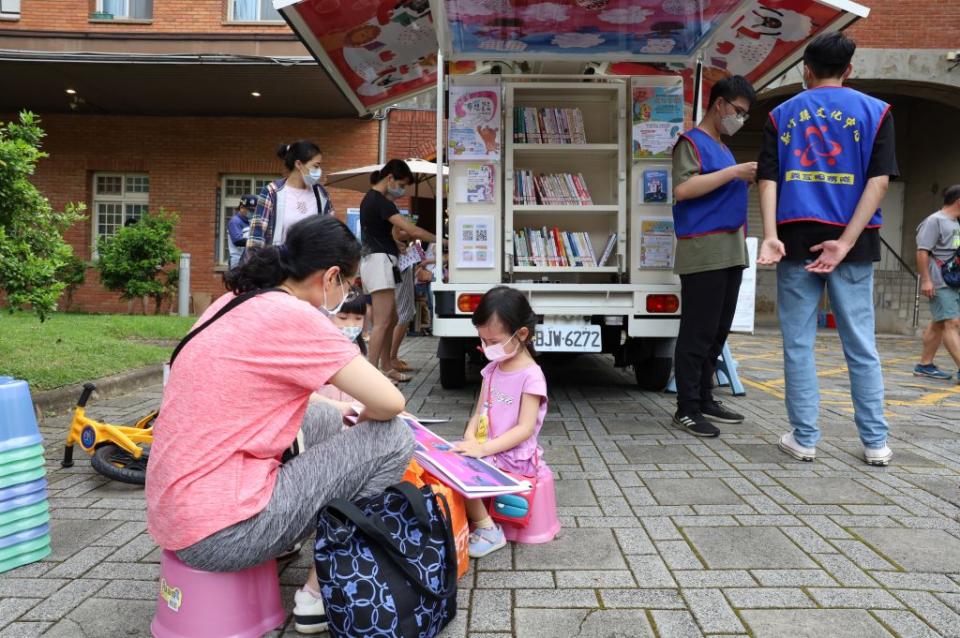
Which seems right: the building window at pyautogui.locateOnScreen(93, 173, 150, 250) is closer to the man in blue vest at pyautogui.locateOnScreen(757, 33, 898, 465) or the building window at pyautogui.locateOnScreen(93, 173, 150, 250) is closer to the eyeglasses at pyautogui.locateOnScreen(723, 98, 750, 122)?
A: the eyeglasses at pyautogui.locateOnScreen(723, 98, 750, 122)

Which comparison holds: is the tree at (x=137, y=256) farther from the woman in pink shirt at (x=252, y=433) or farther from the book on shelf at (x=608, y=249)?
the woman in pink shirt at (x=252, y=433)

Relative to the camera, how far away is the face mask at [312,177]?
465 centimetres

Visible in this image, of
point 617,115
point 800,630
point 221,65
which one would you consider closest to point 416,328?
point 221,65

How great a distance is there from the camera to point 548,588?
2281 mm

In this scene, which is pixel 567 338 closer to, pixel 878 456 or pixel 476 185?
pixel 476 185

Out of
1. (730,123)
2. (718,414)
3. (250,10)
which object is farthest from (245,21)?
(718,414)

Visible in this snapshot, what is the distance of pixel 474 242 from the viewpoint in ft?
17.2

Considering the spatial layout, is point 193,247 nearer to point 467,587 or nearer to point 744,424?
point 744,424

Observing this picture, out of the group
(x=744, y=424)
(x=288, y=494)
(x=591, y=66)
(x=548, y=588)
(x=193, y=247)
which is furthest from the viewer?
(x=193, y=247)

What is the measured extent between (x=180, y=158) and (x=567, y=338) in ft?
40.0

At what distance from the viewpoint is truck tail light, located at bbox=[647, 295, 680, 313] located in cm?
509

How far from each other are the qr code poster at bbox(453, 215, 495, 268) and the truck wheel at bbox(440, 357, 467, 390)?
3.27 ft

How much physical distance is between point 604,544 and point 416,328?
9.83 meters

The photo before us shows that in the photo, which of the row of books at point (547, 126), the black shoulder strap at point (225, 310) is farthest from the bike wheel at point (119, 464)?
the row of books at point (547, 126)
